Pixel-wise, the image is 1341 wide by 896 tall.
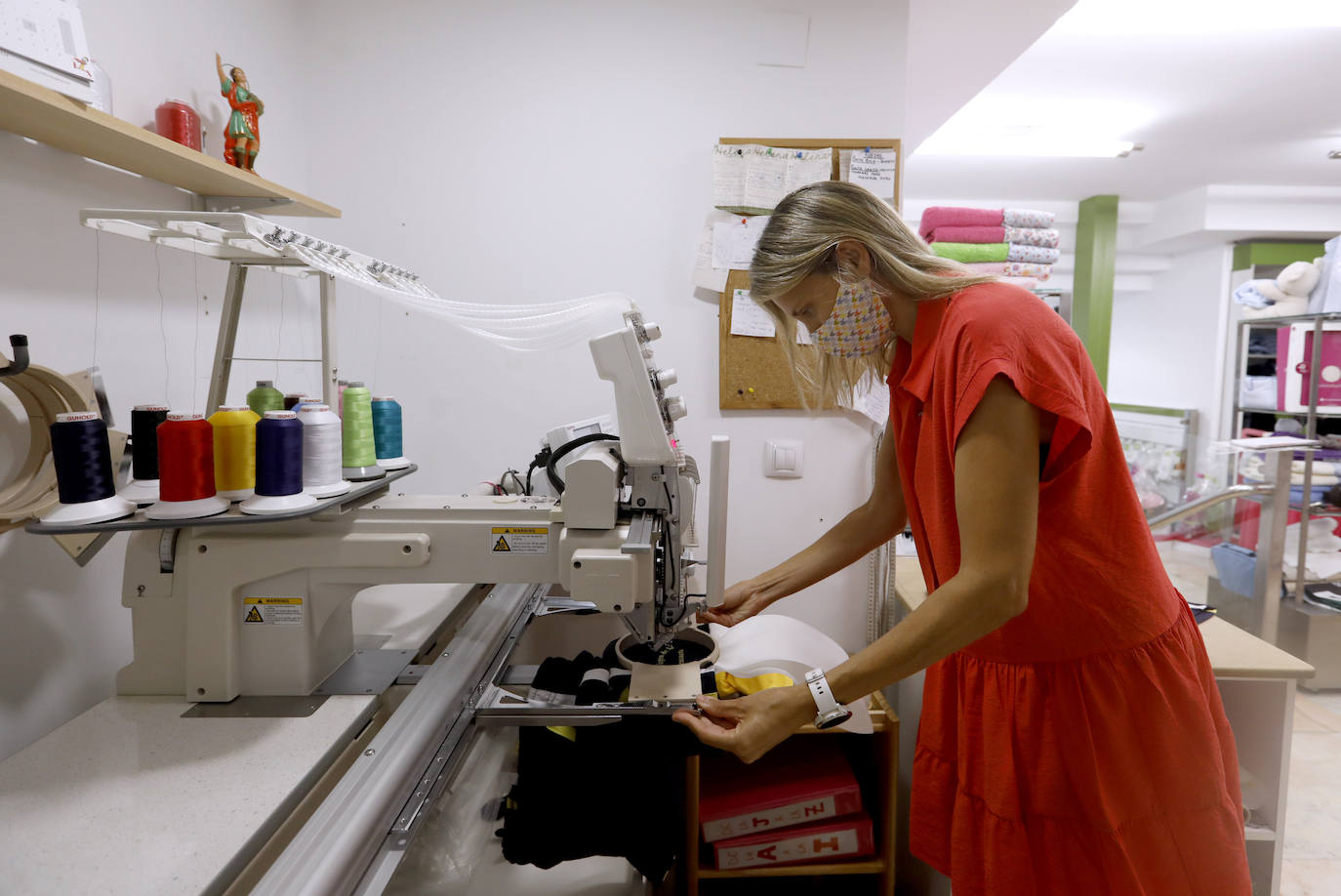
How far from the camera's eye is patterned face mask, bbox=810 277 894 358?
1.10m

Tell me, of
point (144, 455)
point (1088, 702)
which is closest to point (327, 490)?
point (144, 455)

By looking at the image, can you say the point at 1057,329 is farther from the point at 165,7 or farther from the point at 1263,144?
the point at 1263,144

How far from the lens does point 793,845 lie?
183 cm

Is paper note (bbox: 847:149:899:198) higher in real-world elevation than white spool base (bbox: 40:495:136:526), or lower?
higher

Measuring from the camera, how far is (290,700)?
114cm

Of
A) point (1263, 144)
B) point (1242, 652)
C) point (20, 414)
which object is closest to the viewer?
point (20, 414)

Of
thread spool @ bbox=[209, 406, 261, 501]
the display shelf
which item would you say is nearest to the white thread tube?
the display shelf

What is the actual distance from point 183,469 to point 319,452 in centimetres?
18

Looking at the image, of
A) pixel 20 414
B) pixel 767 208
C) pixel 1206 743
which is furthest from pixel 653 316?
pixel 1206 743

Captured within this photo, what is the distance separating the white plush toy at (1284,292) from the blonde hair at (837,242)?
14.4ft

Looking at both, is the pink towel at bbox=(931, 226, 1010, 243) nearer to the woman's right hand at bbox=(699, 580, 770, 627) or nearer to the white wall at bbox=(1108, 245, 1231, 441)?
the woman's right hand at bbox=(699, 580, 770, 627)

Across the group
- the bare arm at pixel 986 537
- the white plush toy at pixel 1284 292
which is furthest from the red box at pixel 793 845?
the white plush toy at pixel 1284 292

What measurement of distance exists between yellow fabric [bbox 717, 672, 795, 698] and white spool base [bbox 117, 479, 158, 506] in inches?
36.0

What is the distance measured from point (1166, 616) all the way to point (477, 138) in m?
2.01
